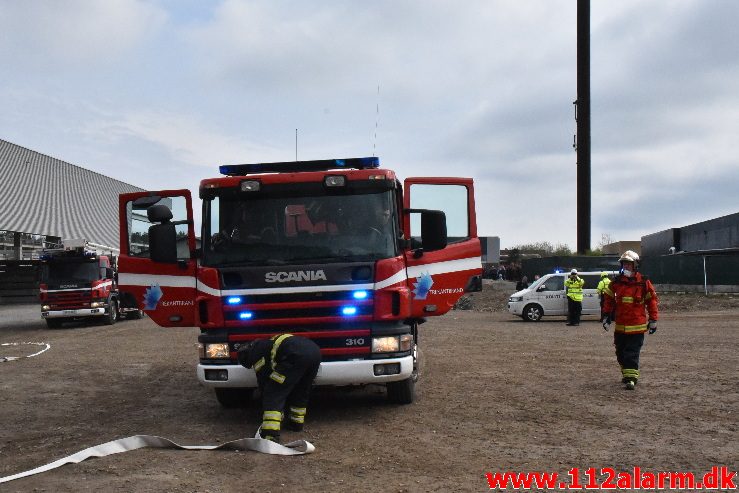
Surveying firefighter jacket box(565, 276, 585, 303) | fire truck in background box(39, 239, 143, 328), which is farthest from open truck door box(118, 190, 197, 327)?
fire truck in background box(39, 239, 143, 328)

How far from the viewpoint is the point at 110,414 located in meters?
9.46

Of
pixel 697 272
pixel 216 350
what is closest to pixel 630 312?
pixel 216 350

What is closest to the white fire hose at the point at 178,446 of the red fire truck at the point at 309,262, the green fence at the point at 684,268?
the red fire truck at the point at 309,262

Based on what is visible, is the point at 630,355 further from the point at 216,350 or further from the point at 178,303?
the point at 178,303

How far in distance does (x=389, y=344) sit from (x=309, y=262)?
122cm

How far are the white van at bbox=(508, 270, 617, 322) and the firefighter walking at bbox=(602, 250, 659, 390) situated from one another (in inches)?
605

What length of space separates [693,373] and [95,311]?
20.9 meters

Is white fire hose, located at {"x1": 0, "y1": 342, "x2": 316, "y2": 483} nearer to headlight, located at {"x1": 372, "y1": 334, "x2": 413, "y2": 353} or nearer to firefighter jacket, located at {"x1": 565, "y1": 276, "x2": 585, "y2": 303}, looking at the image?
headlight, located at {"x1": 372, "y1": 334, "x2": 413, "y2": 353}

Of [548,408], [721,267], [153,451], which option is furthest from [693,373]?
[721,267]

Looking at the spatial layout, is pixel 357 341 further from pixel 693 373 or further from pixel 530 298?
pixel 530 298

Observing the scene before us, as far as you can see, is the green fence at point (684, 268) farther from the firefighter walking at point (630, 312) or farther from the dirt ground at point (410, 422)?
the firefighter walking at point (630, 312)

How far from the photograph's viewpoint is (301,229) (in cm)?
842

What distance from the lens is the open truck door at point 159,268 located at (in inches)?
357

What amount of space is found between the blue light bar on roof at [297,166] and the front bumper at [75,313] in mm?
19394
